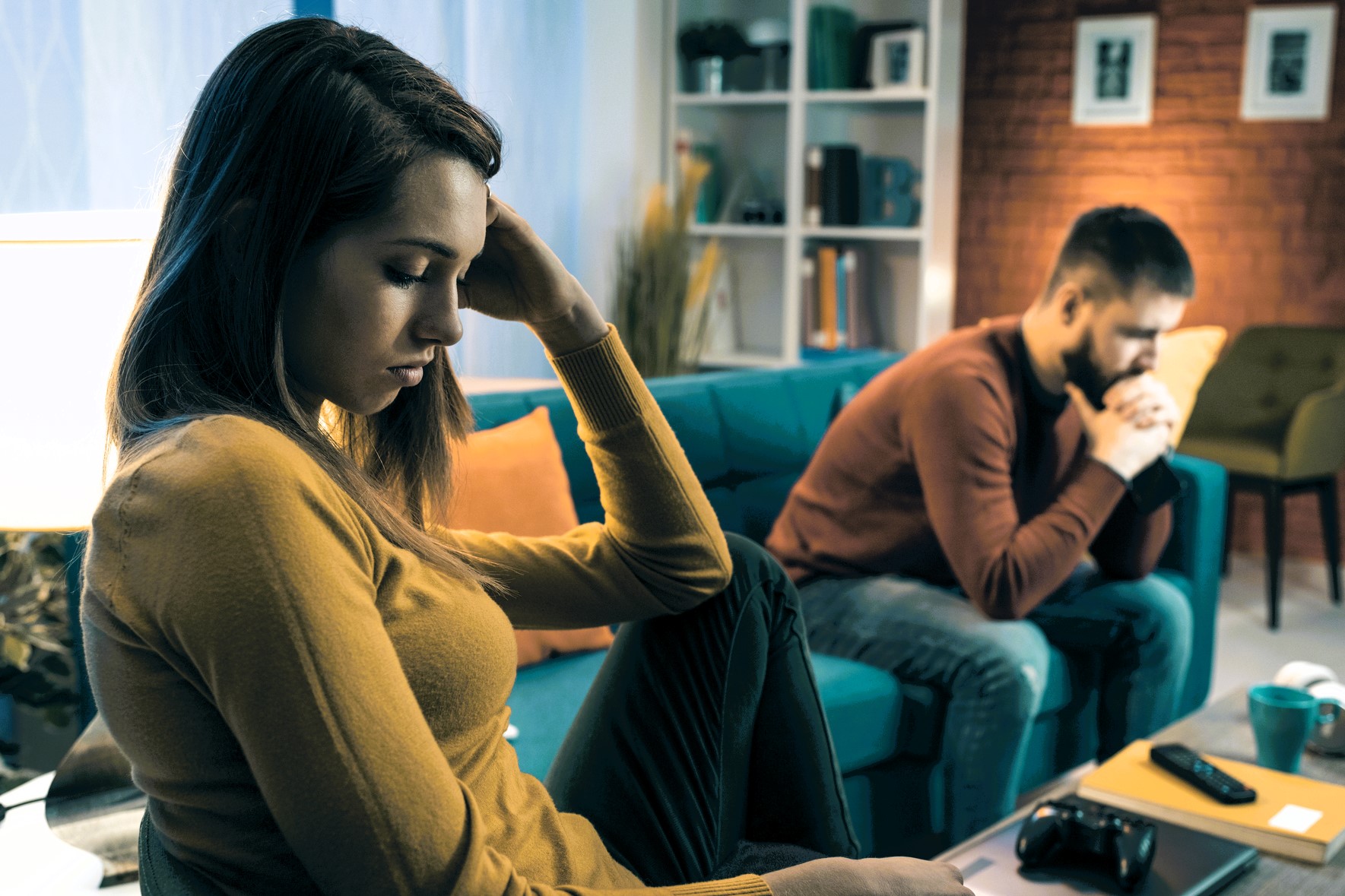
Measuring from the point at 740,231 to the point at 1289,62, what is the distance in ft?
6.72

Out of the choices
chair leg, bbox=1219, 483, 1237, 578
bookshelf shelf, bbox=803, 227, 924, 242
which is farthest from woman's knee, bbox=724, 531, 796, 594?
chair leg, bbox=1219, 483, 1237, 578

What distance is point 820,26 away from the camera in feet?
13.3

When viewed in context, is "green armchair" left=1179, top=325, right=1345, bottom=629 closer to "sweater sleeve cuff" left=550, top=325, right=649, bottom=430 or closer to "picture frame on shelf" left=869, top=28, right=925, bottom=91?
"picture frame on shelf" left=869, top=28, right=925, bottom=91

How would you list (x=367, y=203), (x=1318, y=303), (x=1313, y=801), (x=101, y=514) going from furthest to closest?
1. (x=1318, y=303)
2. (x=1313, y=801)
3. (x=367, y=203)
4. (x=101, y=514)

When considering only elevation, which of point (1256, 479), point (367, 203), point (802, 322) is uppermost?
point (367, 203)

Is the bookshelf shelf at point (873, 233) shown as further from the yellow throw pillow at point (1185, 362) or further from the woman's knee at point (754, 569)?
the woman's knee at point (754, 569)

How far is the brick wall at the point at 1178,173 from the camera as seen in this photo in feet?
14.8

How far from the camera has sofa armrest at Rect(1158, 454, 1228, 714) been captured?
2.58m

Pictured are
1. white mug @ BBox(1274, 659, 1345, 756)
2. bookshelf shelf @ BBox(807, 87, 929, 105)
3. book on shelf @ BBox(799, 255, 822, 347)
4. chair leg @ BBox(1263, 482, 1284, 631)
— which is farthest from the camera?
book on shelf @ BBox(799, 255, 822, 347)

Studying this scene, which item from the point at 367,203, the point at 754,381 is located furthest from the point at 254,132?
the point at 754,381

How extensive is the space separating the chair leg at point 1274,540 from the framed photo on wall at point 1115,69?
1604 millimetres

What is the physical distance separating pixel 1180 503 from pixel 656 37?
2473mm

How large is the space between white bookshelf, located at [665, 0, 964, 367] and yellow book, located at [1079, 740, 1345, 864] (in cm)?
267

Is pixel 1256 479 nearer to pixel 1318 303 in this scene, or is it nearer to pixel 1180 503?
pixel 1318 303
